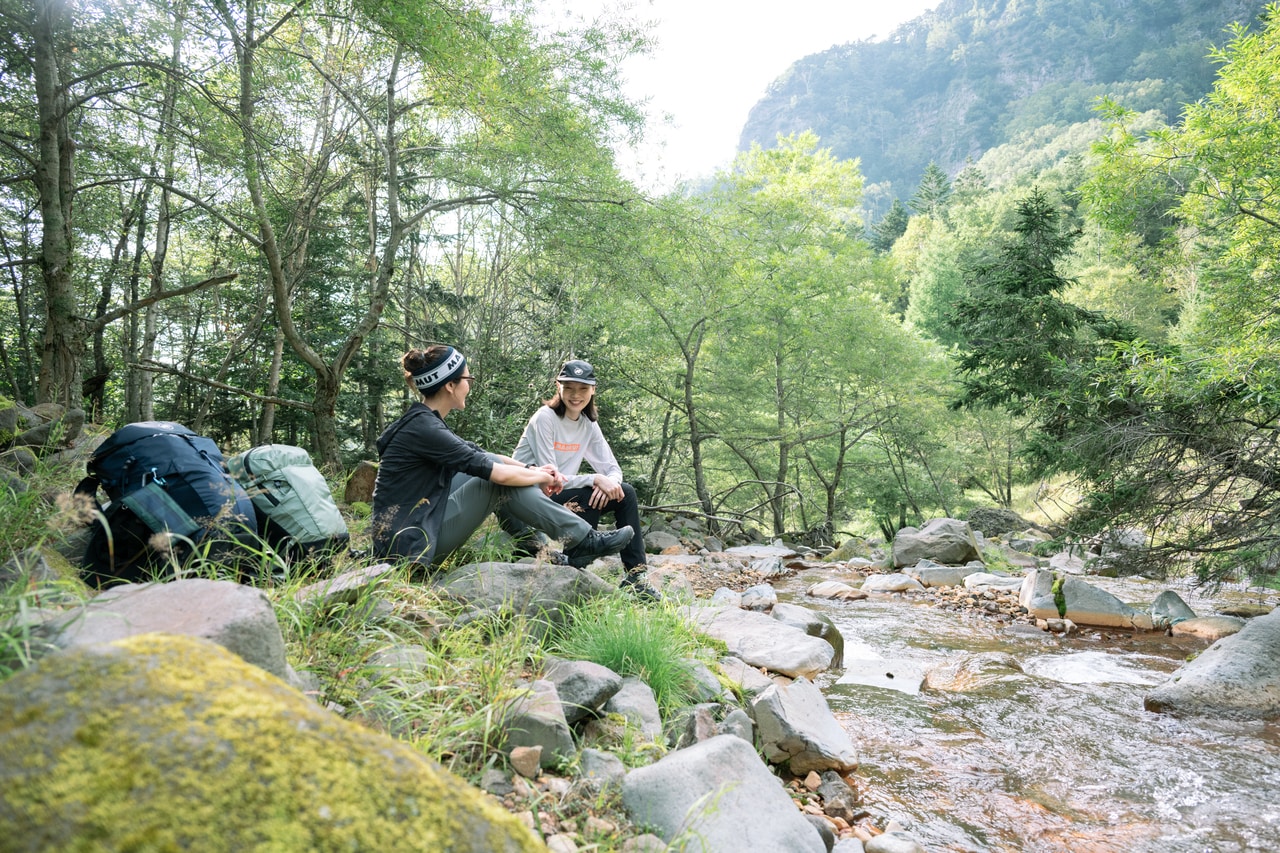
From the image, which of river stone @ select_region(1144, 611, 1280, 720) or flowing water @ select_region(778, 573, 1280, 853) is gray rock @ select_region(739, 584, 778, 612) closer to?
flowing water @ select_region(778, 573, 1280, 853)

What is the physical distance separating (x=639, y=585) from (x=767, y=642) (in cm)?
102

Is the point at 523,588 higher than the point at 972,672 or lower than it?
higher

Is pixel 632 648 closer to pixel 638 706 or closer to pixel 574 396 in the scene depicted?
pixel 638 706

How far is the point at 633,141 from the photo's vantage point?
31.4 feet

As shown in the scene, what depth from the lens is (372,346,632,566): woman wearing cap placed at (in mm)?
3604

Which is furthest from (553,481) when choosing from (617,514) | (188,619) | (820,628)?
(820,628)

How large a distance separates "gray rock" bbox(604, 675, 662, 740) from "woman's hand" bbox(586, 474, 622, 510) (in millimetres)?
1615

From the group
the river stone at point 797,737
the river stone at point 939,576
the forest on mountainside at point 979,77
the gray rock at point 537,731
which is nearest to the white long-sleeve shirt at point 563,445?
the river stone at point 797,737

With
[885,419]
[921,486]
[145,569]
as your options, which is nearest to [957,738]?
[145,569]

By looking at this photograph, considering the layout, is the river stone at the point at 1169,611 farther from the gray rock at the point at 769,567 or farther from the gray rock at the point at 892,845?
the gray rock at the point at 892,845

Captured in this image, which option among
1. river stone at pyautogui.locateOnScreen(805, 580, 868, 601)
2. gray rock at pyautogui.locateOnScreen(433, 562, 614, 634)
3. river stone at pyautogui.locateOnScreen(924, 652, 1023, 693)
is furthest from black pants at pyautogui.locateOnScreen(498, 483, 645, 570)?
river stone at pyautogui.locateOnScreen(805, 580, 868, 601)

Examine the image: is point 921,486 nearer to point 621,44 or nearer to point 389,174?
point 621,44

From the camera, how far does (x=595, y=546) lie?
4008mm

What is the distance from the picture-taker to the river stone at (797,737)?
314 centimetres
